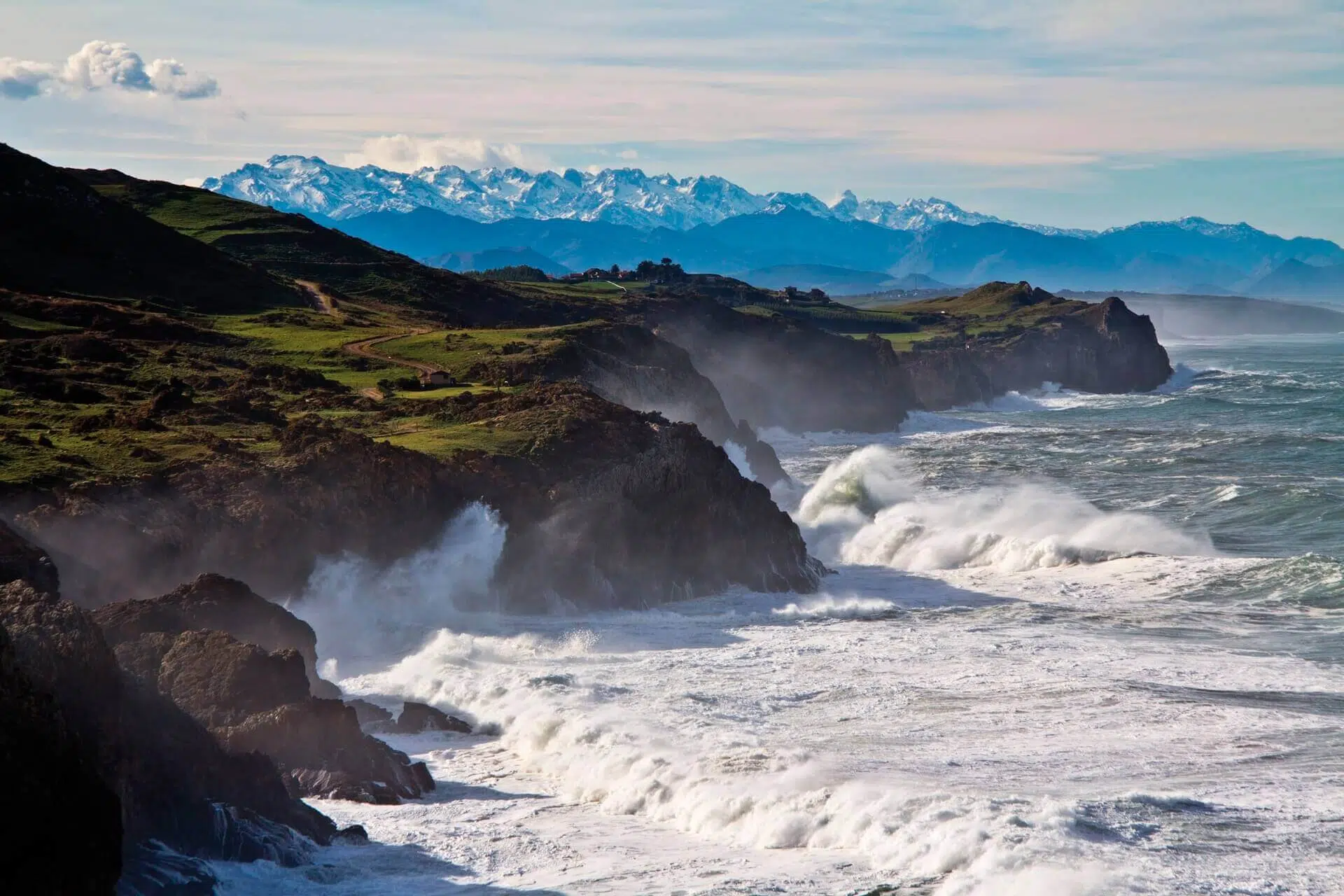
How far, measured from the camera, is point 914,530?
5531 centimetres

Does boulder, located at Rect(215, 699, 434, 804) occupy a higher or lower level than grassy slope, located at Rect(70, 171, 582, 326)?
lower

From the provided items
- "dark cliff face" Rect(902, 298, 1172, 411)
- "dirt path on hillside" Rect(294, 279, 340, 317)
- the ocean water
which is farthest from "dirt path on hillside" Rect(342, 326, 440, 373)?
"dark cliff face" Rect(902, 298, 1172, 411)

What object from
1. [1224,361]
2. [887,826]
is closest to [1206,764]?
[887,826]

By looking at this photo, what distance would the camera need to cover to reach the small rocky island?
20.2 meters

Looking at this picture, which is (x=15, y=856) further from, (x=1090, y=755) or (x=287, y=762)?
(x=1090, y=755)

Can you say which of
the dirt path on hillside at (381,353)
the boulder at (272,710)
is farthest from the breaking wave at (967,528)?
the boulder at (272,710)

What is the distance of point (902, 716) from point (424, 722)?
10555 mm

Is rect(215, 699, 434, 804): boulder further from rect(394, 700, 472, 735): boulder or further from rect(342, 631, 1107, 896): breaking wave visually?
rect(394, 700, 472, 735): boulder

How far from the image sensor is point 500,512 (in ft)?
138

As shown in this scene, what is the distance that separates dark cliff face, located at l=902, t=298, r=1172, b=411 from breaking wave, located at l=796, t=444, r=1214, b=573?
6556cm

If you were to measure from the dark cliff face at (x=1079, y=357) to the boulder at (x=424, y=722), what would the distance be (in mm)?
101386

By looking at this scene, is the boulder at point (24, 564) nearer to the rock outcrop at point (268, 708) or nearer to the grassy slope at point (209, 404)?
the rock outcrop at point (268, 708)

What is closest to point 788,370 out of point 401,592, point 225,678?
point 401,592

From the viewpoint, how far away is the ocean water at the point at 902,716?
22328mm
